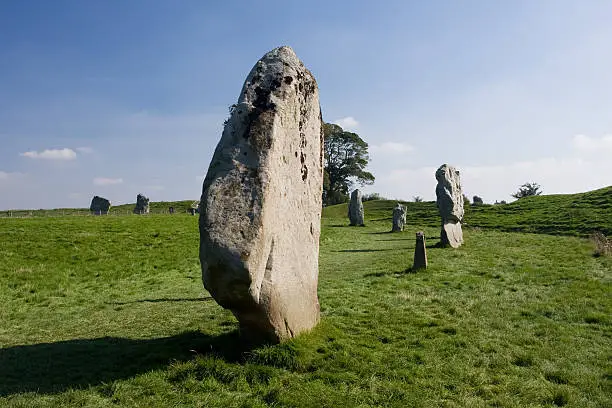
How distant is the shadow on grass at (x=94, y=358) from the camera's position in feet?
21.9

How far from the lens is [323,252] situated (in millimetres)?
23016

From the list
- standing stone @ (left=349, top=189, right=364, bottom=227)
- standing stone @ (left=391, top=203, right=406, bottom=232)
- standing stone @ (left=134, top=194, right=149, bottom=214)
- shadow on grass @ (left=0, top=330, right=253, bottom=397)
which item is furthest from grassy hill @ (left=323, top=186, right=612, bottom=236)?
shadow on grass @ (left=0, top=330, right=253, bottom=397)

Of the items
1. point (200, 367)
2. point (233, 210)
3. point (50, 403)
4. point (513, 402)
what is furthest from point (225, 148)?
point (513, 402)

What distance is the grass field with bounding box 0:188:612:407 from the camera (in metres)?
6.23

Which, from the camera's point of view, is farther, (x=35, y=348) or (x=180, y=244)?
(x=180, y=244)

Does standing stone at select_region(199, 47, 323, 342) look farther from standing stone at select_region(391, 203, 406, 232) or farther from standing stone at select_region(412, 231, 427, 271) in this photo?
standing stone at select_region(391, 203, 406, 232)

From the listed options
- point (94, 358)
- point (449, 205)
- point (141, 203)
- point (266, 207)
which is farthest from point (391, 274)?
point (141, 203)

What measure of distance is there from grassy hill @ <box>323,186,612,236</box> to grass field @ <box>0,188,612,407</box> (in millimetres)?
13638

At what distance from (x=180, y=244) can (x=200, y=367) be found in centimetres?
1694

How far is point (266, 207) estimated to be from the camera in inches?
261

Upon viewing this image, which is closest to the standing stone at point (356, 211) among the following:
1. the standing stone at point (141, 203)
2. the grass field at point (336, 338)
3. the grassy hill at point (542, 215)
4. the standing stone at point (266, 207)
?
the grassy hill at point (542, 215)

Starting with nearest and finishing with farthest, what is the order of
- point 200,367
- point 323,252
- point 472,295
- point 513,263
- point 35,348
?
1. point 200,367
2. point 35,348
3. point 472,295
4. point 513,263
5. point 323,252

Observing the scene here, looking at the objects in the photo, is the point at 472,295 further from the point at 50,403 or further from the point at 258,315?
the point at 50,403

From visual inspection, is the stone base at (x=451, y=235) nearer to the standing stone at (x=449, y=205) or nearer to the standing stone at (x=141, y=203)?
the standing stone at (x=449, y=205)
